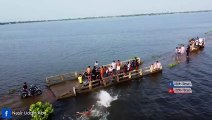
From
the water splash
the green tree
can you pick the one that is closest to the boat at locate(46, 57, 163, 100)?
the water splash

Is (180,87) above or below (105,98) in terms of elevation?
below

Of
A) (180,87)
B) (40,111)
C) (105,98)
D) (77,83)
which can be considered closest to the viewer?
(40,111)

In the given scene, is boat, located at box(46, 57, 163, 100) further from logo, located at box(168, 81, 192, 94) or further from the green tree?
logo, located at box(168, 81, 192, 94)

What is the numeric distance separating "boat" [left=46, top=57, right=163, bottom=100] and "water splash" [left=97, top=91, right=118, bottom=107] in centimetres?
171

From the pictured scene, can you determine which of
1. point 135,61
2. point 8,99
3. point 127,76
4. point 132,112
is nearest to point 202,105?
point 132,112

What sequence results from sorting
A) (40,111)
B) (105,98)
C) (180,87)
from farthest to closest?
1. (180,87)
2. (105,98)
3. (40,111)

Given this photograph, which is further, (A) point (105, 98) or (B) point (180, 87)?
(B) point (180, 87)

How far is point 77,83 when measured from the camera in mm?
28375

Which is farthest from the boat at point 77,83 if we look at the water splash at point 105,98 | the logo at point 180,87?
the logo at point 180,87

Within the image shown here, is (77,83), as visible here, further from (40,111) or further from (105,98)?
(40,111)

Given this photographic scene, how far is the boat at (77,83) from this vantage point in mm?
25666

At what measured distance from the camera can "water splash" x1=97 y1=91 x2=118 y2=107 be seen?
76.2 ft

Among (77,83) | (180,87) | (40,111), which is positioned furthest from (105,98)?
(180,87)

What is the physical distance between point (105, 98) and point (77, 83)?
17.5 ft
